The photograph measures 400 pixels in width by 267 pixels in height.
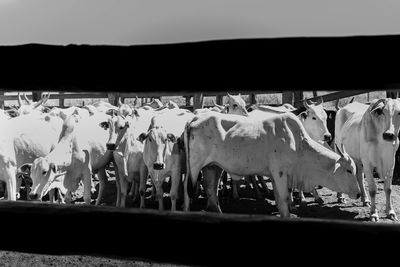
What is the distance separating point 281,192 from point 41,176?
3.76 m

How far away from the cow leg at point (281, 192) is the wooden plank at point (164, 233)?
7004mm

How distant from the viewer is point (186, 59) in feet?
6.45

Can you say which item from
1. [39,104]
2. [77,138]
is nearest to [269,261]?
[77,138]

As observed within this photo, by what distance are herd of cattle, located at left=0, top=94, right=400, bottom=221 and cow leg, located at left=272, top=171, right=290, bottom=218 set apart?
2 cm

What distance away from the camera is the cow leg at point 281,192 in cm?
897

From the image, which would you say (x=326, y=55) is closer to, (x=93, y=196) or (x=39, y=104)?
(x=93, y=196)

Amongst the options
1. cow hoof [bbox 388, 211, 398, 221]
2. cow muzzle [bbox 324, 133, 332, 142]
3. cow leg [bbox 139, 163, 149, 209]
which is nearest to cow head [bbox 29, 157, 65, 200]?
cow leg [bbox 139, 163, 149, 209]

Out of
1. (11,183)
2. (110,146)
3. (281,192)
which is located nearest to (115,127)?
(110,146)

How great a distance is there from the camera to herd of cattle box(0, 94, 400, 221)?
9.16 m

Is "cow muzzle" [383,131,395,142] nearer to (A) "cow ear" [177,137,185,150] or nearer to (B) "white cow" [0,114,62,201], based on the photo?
(A) "cow ear" [177,137,185,150]

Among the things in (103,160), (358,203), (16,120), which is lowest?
(358,203)

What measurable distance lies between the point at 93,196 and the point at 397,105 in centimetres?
674

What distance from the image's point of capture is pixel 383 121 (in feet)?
30.1

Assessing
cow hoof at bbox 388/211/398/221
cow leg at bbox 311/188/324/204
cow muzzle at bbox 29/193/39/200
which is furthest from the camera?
cow leg at bbox 311/188/324/204
